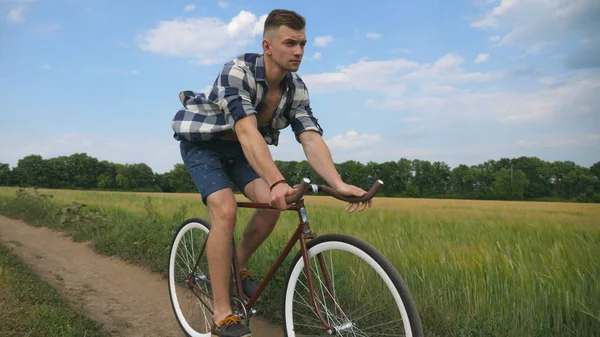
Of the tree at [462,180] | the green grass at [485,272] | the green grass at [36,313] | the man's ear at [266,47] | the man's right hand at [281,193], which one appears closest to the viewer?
the man's right hand at [281,193]

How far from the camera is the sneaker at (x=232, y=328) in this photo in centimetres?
294

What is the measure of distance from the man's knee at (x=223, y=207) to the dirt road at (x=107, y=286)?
3.88 ft

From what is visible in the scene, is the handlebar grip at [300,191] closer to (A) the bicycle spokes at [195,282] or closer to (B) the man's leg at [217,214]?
(B) the man's leg at [217,214]

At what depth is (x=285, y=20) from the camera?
263 centimetres

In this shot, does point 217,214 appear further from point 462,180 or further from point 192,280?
point 462,180

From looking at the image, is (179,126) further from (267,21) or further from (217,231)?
(267,21)

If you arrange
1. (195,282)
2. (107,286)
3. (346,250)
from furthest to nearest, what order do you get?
(107,286) < (195,282) < (346,250)

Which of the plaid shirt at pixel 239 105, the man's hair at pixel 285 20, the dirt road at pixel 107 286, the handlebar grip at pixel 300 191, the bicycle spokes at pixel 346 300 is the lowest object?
the dirt road at pixel 107 286

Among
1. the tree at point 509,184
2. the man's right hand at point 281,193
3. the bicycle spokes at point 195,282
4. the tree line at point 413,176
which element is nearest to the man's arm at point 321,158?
the man's right hand at point 281,193

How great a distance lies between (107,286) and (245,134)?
3.69m

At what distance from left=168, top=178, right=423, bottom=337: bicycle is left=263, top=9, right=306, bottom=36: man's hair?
0.95 meters

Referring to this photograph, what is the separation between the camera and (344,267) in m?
3.44

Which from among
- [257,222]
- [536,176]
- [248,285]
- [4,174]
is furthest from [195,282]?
[4,174]

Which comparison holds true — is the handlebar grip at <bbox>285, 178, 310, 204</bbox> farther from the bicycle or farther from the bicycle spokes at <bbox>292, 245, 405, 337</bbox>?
the bicycle spokes at <bbox>292, 245, 405, 337</bbox>
